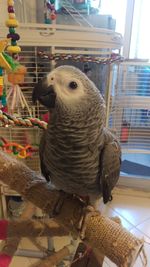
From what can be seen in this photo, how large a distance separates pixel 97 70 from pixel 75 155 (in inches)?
35.1

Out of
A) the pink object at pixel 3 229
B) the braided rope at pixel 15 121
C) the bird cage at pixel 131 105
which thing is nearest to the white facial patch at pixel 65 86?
the braided rope at pixel 15 121

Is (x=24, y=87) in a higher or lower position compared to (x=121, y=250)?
higher

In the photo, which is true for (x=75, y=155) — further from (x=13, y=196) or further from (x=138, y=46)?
(x=138, y=46)

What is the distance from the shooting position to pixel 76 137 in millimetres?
649

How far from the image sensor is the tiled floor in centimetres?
138

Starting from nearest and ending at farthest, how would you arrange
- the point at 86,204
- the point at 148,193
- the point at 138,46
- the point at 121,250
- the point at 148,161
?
the point at 121,250 → the point at 86,204 → the point at 138,46 → the point at 148,193 → the point at 148,161

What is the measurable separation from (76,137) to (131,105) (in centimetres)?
109

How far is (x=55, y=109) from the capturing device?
0.63m

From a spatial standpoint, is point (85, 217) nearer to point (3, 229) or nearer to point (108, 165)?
point (108, 165)

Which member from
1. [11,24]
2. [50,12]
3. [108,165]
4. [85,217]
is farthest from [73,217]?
[50,12]

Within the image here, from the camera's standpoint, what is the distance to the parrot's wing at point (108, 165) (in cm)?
71

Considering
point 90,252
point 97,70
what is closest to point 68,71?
point 90,252

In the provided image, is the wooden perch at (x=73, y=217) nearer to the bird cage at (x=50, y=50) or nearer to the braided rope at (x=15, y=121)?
the braided rope at (x=15, y=121)

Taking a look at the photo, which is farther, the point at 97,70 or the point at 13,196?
the point at 13,196
